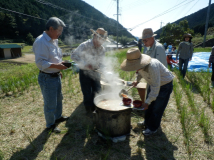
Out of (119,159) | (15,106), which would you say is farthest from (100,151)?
(15,106)

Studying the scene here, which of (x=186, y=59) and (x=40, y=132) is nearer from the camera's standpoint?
(x=40, y=132)

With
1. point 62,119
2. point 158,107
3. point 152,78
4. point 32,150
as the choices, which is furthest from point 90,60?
point 32,150

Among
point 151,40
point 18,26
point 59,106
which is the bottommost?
point 59,106

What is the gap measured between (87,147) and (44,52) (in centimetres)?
180

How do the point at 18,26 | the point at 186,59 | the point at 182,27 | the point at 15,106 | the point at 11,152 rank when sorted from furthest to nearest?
the point at 18,26
the point at 182,27
the point at 186,59
the point at 15,106
the point at 11,152

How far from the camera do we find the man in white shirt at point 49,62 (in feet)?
7.24

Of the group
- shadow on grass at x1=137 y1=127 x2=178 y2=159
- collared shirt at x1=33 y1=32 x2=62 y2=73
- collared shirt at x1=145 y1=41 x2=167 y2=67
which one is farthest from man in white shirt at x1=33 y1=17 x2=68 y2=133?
collared shirt at x1=145 y1=41 x2=167 y2=67

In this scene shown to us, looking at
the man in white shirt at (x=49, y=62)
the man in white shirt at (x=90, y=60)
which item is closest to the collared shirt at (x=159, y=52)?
the man in white shirt at (x=90, y=60)

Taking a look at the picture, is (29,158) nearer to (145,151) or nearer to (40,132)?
(40,132)

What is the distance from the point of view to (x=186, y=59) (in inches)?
224

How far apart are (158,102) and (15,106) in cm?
376

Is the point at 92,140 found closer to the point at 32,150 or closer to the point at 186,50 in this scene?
the point at 32,150

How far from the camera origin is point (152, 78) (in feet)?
6.56

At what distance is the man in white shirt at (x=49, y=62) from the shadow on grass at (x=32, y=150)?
262 mm
